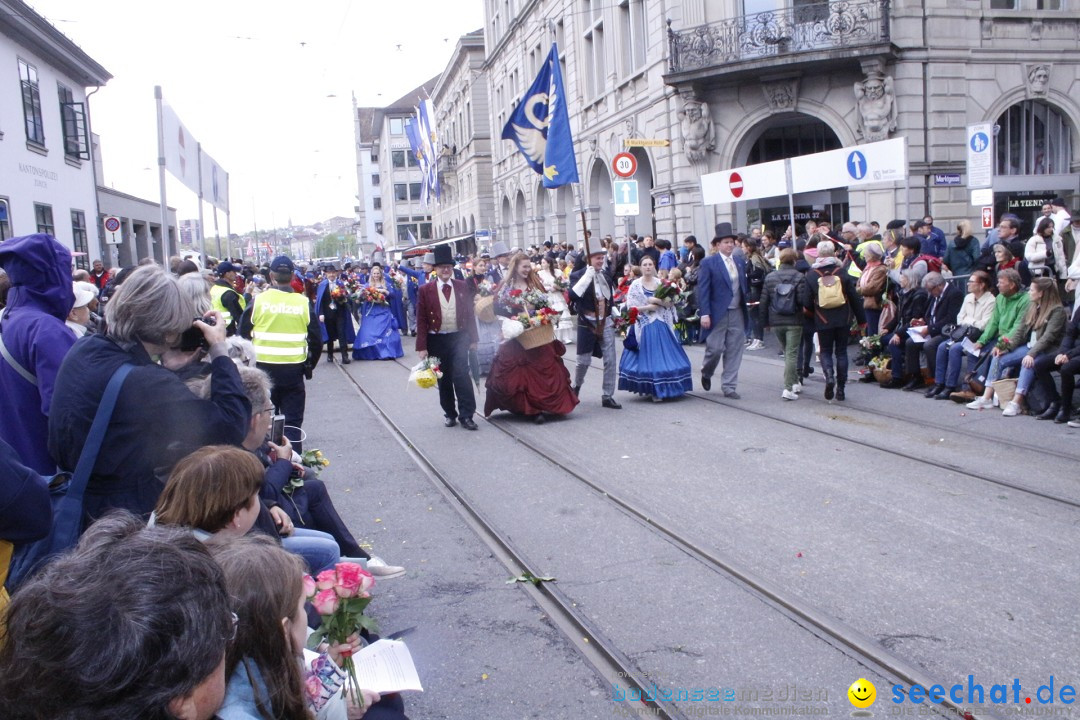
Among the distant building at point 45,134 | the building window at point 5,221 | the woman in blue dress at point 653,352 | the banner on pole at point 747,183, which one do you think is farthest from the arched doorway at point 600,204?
the woman in blue dress at point 653,352

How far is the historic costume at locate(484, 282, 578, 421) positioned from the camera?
1055 centimetres

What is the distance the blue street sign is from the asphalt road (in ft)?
17.9

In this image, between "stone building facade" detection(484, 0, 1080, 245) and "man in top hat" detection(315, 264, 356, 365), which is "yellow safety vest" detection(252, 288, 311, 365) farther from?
"stone building facade" detection(484, 0, 1080, 245)

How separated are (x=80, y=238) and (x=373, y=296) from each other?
523 inches

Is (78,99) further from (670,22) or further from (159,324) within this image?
(159,324)

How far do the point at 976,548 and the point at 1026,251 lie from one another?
359 inches

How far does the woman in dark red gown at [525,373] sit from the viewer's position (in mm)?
10562

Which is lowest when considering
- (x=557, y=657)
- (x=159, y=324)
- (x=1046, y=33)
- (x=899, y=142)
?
(x=557, y=657)

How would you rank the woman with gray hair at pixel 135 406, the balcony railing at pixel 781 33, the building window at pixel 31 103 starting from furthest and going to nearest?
the building window at pixel 31 103 < the balcony railing at pixel 781 33 < the woman with gray hair at pixel 135 406

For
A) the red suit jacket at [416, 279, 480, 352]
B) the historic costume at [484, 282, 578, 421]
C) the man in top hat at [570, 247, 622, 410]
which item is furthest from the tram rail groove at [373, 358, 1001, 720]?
the man in top hat at [570, 247, 622, 410]

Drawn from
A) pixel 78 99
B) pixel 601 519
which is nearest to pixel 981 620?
pixel 601 519

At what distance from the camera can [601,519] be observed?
21.7 ft

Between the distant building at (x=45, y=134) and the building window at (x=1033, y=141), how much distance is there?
22.5 m

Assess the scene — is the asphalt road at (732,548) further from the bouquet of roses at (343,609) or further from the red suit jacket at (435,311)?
the red suit jacket at (435,311)
